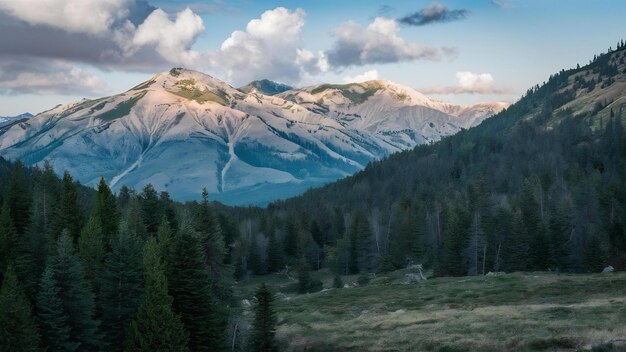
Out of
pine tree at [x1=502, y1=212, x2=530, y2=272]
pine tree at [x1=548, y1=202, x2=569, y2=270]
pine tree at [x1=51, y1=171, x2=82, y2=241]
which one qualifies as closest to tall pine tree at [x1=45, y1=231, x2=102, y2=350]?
pine tree at [x1=51, y1=171, x2=82, y2=241]

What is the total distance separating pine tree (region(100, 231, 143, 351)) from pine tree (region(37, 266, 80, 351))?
515 centimetres

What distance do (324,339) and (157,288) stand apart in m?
23.0

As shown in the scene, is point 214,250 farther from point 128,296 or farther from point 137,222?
point 137,222

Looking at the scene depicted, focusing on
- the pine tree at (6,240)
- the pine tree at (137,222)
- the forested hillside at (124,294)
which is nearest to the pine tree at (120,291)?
the forested hillside at (124,294)

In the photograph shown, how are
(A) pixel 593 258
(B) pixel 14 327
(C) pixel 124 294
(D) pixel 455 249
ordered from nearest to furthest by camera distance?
(B) pixel 14 327 < (C) pixel 124 294 < (A) pixel 593 258 < (D) pixel 455 249

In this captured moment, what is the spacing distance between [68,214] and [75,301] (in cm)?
3324

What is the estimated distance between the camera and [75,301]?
3978 centimetres

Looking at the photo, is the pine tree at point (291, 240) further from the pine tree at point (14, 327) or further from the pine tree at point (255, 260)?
the pine tree at point (14, 327)

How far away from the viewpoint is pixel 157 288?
3784 centimetres

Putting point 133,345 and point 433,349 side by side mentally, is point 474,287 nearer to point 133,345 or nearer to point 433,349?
point 433,349

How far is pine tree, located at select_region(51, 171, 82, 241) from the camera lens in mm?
68750

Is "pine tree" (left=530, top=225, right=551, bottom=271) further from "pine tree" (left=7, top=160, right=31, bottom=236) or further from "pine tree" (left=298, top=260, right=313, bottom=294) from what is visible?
"pine tree" (left=7, top=160, right=31, bottom=236)

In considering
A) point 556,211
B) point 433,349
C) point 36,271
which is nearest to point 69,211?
point 36,271

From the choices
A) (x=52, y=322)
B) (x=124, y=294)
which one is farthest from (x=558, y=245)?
(x=52, y=322)
